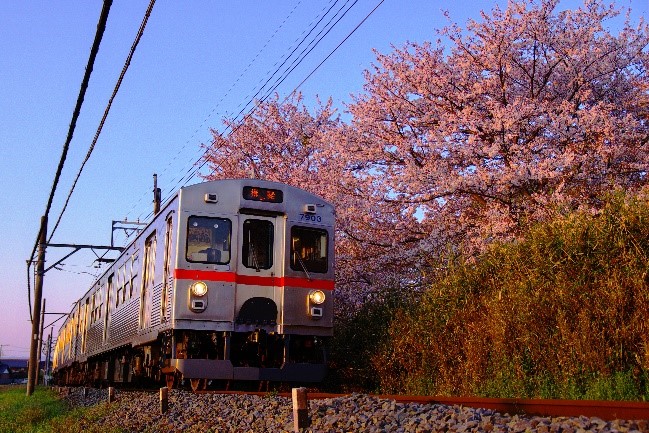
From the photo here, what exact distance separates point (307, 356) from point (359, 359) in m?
1.39

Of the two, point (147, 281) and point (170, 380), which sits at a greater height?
point (147, 281)

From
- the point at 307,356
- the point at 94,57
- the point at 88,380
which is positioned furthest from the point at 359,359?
the point at 88,380

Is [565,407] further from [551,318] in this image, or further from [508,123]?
[508,123]

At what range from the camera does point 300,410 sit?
619cm

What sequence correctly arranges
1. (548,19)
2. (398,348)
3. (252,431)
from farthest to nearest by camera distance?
(548,19) < (398,348) < (252,431)

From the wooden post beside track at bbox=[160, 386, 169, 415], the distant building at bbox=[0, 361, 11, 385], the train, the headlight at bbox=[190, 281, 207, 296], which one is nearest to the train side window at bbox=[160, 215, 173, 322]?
the train

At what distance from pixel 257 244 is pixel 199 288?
49.4 inches

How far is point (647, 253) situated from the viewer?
25.1 ft

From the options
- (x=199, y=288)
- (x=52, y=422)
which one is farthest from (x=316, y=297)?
(x=52, y=422)

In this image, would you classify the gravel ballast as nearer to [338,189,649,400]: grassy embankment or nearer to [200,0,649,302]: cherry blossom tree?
[338,189,649,400]: grassy embankment

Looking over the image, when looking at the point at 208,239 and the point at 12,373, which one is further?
the point at 12,373

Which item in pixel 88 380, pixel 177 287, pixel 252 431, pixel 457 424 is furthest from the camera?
pixel 88 380

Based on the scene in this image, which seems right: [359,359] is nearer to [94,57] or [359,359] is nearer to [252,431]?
[252,431]

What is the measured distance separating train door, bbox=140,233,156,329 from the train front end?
1.56 meters
